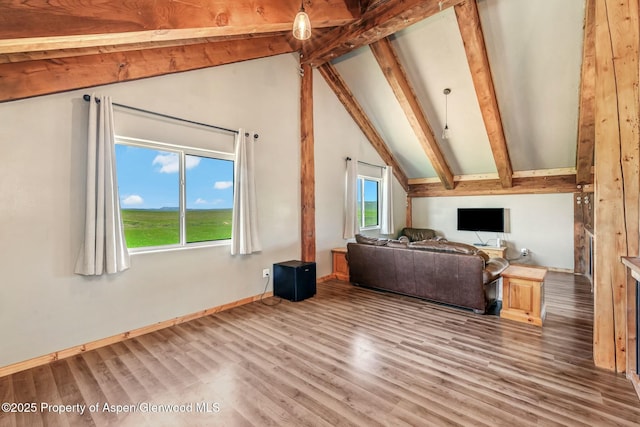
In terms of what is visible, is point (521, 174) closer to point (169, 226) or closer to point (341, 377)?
point (341, 377)

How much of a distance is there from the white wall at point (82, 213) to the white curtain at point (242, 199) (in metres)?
0.21

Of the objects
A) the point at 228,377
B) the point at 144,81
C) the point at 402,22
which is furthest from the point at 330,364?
the point at 402,22

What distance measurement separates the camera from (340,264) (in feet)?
18.2

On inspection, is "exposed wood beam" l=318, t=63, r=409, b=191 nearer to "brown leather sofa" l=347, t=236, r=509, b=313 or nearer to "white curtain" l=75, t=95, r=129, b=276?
"brown leather sofa" l=347, t=236, r=509, b=313

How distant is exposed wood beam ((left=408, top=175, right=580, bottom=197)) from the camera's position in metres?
5.86

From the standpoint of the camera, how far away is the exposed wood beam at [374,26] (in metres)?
3.42

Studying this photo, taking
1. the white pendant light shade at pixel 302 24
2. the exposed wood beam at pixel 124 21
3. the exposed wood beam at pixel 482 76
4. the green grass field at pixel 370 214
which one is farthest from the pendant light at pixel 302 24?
the green grass field at pixel 370 214

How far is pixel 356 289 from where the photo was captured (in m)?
4.86

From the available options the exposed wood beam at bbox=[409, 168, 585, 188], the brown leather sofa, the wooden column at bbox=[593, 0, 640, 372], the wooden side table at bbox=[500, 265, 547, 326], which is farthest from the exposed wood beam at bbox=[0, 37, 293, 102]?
the exposed wood beam at bbox=[409, 168, 585, 188]

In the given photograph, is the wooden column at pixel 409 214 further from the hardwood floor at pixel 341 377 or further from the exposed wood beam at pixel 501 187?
the hardwood floor at pixel 341 377

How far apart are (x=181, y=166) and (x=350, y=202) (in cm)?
325

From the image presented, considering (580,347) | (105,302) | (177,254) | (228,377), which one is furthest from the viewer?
(177,254)

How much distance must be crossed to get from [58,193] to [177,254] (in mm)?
1272

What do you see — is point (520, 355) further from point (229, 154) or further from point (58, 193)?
point (58, 193)
